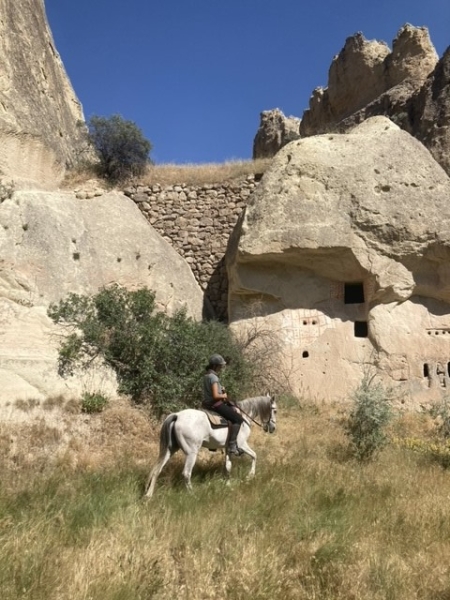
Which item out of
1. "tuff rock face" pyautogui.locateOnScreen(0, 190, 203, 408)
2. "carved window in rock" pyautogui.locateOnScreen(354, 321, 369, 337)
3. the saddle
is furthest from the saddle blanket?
"carved window in rock" pyautogui.locateOnScreen(354, 321, 369, 337)

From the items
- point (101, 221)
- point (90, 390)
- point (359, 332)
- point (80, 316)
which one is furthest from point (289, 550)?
point (101, 221)

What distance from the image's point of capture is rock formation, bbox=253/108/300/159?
2670 cm

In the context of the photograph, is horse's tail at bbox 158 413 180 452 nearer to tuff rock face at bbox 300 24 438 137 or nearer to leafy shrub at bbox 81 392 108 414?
leafy shrub at bbox 81 392 108 414

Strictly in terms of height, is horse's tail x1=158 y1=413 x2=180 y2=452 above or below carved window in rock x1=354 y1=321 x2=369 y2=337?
below

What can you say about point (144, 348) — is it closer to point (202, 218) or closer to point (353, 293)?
point (353, 293)

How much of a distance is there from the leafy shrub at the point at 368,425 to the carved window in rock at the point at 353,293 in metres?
4.39

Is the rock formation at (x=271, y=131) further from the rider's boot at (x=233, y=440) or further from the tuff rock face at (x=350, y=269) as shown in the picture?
the rider's boot at (x=233, y=440)

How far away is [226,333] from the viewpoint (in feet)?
36.4

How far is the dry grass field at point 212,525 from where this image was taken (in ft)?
11.5

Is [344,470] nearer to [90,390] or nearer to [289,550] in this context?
[289,550]

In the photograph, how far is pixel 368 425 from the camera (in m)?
7.71

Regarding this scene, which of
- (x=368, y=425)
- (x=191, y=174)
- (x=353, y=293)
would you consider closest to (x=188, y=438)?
(x=368, y=425)

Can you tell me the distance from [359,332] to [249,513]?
7868mm

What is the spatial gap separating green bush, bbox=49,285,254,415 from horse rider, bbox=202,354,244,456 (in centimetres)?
251
